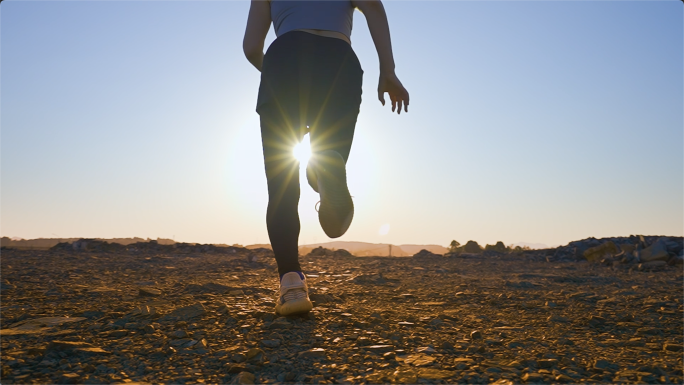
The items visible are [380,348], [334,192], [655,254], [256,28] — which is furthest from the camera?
[655,254]

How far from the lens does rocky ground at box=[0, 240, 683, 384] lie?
1.56m

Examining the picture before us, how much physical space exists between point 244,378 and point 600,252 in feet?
30.4

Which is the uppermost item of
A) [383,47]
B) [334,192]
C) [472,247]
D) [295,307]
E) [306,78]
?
[383,47]

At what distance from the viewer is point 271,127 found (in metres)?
2.49

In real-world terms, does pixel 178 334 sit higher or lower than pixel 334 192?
lower

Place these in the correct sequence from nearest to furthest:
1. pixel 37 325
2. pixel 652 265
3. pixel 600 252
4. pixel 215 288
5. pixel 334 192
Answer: pixel 37 325, pixel 334 192, pixel 215 288, pixel 652 265, pixel 600 252

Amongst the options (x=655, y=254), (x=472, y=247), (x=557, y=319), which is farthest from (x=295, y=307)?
(x=472, y=247)

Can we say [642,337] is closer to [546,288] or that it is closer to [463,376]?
[463,376]

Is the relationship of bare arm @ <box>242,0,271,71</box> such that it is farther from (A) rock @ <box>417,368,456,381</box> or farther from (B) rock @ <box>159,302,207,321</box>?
(A) rock @ <box>417,368,456,381</box>

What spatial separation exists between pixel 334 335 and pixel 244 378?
615 millimetres

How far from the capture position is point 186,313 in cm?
232

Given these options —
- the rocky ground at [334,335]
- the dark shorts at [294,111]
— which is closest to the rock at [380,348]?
the rocky ground at [334,335]

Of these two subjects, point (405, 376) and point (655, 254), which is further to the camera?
point (655, 254)

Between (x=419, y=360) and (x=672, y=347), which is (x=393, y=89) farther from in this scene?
(x=672, y=347)
